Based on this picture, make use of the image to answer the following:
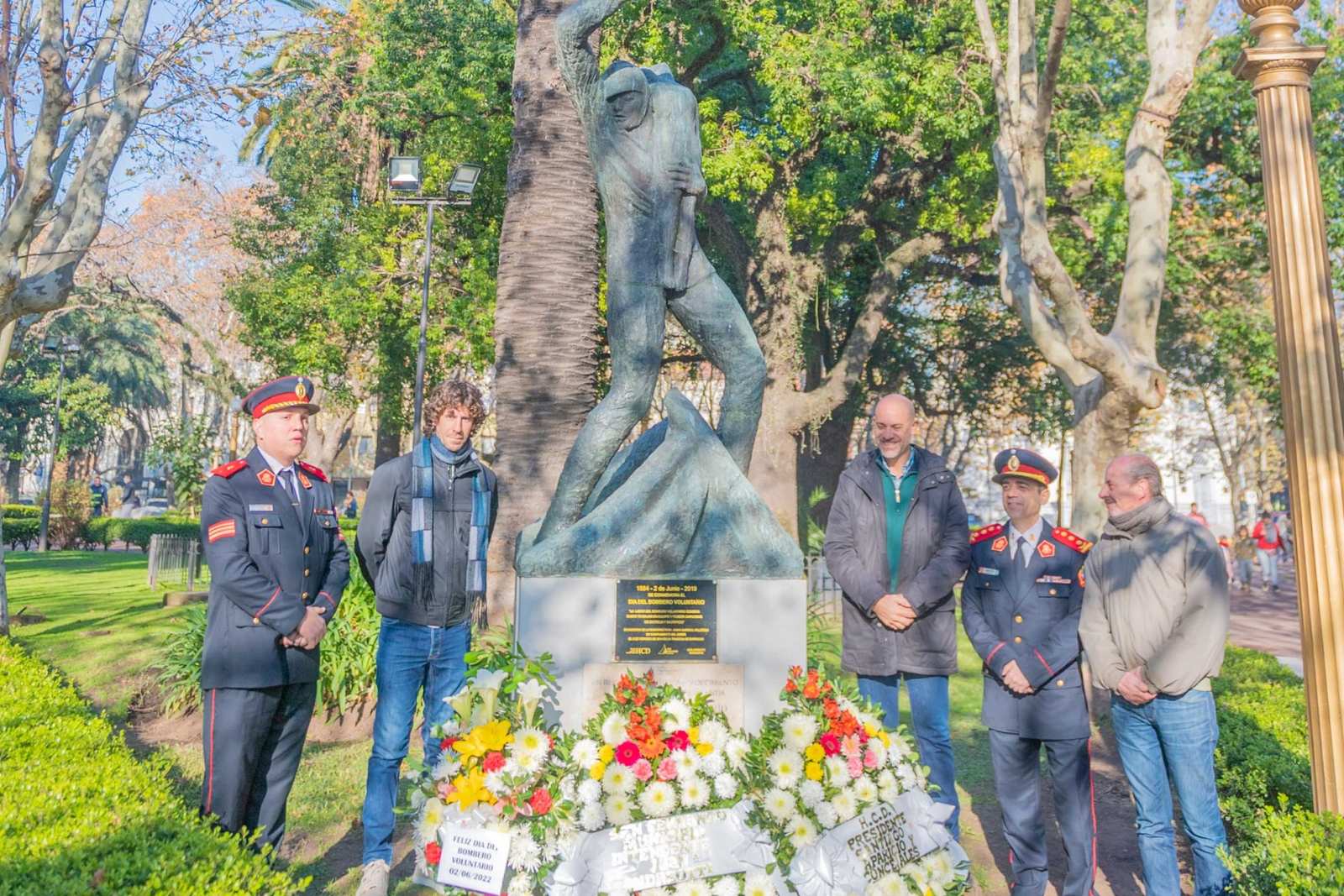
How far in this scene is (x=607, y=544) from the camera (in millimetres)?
4277

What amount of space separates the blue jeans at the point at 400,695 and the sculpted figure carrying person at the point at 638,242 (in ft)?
2.48

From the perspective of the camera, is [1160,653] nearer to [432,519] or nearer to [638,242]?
[638,242]

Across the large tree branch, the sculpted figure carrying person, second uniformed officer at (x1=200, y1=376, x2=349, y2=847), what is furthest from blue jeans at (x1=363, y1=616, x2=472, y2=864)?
the large tree branch

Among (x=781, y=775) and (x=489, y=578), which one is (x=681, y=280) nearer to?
(x=781, y=775)

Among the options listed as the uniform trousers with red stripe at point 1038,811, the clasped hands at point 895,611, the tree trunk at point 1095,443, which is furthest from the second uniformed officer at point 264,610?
the tree trunk at point 1095,443

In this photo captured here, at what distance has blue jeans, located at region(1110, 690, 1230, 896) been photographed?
408cm

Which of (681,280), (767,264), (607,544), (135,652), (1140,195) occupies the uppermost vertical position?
(767,264)

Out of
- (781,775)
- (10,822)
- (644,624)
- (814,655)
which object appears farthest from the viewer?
(814,655)

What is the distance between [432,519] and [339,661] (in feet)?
11.6

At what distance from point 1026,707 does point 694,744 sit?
160 centimetres

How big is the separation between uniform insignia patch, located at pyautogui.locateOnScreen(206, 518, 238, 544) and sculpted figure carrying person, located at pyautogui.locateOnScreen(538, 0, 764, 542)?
1.31 metres

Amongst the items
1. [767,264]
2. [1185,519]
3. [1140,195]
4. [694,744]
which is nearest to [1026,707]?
[1185,519]

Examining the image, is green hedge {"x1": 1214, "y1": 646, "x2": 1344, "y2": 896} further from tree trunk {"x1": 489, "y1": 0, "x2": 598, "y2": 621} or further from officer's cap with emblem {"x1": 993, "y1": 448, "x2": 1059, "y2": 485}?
tree trunk {"x1": 489, "y1": 0, "x2": 598, "y2": 621}

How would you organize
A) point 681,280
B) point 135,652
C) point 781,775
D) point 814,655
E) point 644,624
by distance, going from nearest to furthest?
point 781,775, point 644,624, point 681,280, point 814,655, point 135,652
